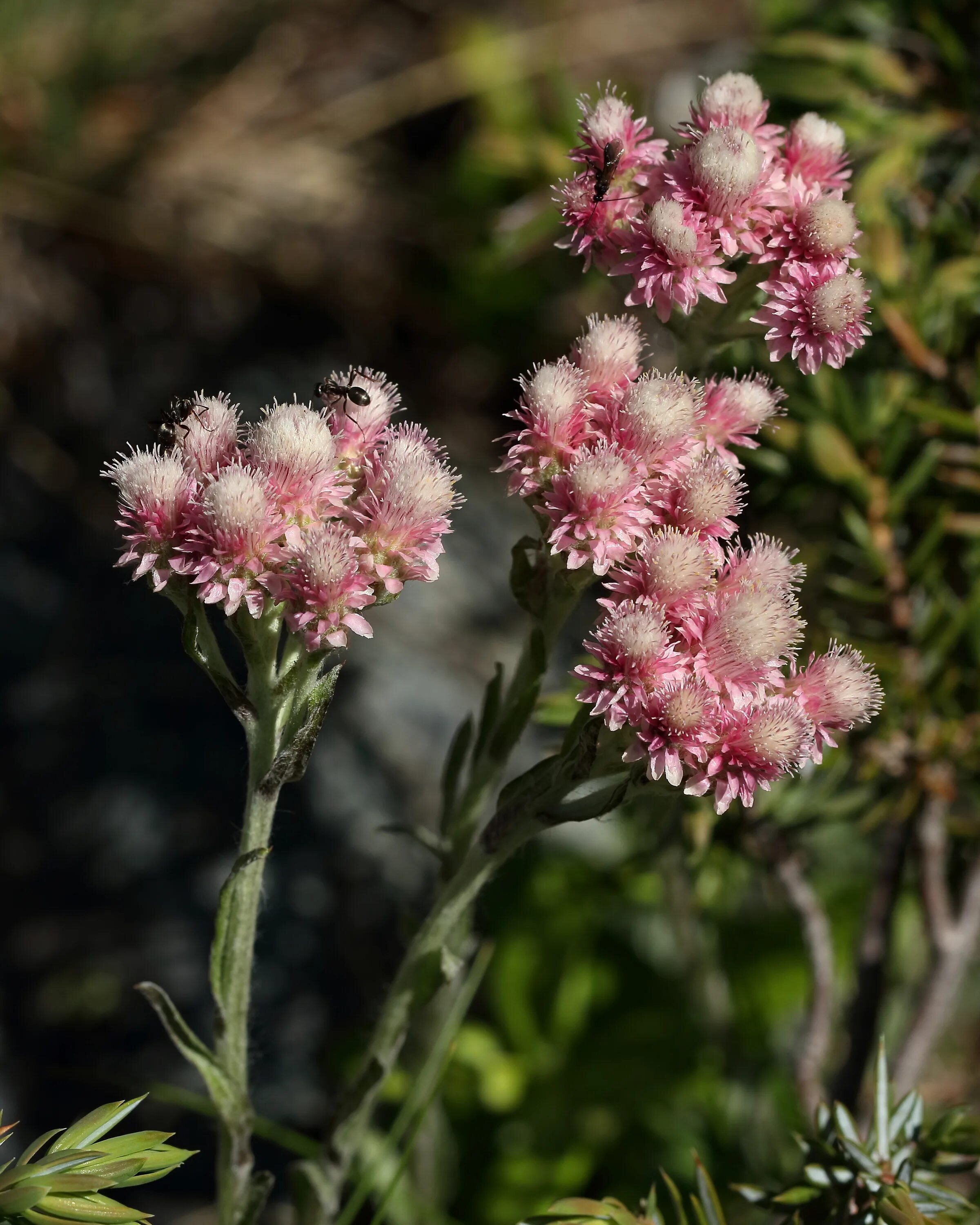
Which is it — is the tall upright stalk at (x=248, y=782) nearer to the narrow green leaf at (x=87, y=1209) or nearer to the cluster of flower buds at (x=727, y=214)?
the narrow green leaf at (x=87, y=1209)

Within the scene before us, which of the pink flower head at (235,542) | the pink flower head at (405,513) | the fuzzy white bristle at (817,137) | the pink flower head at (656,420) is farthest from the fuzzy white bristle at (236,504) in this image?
the fuzzy white bristle at (817,137)

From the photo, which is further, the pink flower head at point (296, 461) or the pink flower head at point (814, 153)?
the pink flower head at point (814, 153)

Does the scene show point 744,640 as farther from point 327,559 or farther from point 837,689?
point 327,559

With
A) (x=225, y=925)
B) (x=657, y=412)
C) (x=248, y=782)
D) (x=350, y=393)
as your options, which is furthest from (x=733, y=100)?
(x=225, y=925)

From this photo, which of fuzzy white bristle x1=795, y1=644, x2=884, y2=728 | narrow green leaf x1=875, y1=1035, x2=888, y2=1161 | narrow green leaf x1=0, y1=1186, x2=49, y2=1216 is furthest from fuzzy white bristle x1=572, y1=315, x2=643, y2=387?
narrow green leaf x1=0, y1=1186, x2=49, y2=1216

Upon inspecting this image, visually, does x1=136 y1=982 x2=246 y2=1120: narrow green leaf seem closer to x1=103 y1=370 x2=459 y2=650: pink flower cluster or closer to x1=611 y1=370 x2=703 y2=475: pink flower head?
x1=103 y1=370 x2=459 y2=650: pink flower cluster
